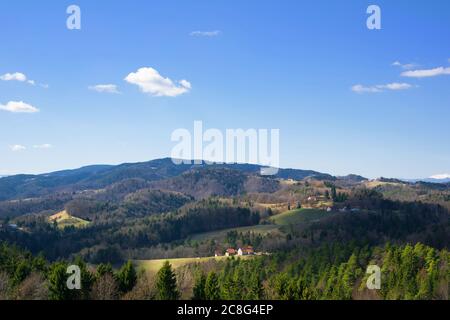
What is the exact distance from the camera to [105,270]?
65.2 metres

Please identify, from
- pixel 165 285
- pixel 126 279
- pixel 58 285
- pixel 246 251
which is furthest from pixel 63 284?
pixel 246 251

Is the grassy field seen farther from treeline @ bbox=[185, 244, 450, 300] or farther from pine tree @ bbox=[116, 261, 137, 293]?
pine tree @ bbox=[116, 261, 137, 293]

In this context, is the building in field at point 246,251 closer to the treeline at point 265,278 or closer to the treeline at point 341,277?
the treeline at point 265,278

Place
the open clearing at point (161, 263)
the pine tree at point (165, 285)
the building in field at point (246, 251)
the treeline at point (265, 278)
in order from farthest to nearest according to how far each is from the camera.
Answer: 1. the building in field at point (246, 251)
2. the open clearing at point (161, 263)
3. the pine tree at point (165, 285)
4. the treeline at point (265, 278)

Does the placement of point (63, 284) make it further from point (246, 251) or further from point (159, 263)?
point (246, 251)

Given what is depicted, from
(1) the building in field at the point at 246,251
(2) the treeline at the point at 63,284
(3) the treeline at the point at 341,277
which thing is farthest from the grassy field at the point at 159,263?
(2) the treeline at the point at 63,284

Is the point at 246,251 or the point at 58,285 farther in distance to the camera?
the point at 246,251

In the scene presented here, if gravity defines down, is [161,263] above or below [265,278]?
below

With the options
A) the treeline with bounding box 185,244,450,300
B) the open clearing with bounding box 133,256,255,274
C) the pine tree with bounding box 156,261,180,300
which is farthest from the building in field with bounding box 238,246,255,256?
the pine tree with bounding box 156,261,180,300

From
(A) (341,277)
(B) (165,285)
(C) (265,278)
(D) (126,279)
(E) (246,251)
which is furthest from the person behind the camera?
(E) (246,251)

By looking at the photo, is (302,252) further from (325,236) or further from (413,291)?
(413,291)

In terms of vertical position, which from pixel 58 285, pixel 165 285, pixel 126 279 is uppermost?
pixel 58 285
